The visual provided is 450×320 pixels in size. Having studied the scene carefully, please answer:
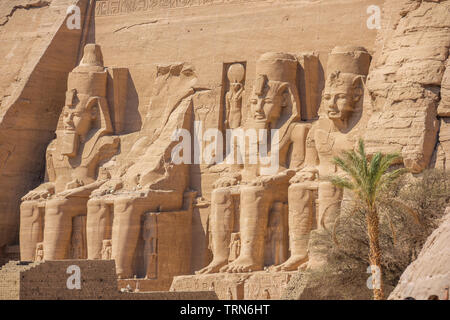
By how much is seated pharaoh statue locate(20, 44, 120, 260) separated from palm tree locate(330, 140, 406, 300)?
778 centimetres

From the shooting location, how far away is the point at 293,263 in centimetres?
2130

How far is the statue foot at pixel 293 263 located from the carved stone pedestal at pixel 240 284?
0.32 m

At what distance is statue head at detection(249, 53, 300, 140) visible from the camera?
2277 cm

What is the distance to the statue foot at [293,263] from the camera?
21.3 m

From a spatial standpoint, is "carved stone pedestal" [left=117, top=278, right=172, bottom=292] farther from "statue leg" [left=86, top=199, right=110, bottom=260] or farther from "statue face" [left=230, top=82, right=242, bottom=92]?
"statue face" [left=230, top=82, right=242, bottom=92]

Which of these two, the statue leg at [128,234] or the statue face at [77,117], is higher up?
the statue face at [77,117]

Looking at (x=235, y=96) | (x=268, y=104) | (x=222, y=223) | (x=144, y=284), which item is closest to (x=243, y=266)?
(x=222, y=223)

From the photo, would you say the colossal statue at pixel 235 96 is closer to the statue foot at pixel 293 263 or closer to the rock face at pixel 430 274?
the statue foot at pixel 293 263

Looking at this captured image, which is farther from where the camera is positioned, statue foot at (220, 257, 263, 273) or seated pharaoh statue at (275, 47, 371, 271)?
statue foot at (220, 257, 263, 273)

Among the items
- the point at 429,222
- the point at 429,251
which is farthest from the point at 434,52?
the point at 429,251

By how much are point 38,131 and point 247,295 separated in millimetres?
7425

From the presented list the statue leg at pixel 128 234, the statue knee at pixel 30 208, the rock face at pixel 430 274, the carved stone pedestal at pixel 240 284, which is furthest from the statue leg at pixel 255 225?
the rock face at pixel 430 274

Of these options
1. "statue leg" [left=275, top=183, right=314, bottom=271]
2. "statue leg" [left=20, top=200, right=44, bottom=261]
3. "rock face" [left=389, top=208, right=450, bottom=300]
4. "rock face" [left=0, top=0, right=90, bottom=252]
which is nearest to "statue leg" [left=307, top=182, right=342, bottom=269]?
"statue leg" [left=275, top=183, right=314, bottom=271]

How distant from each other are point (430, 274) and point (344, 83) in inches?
336
